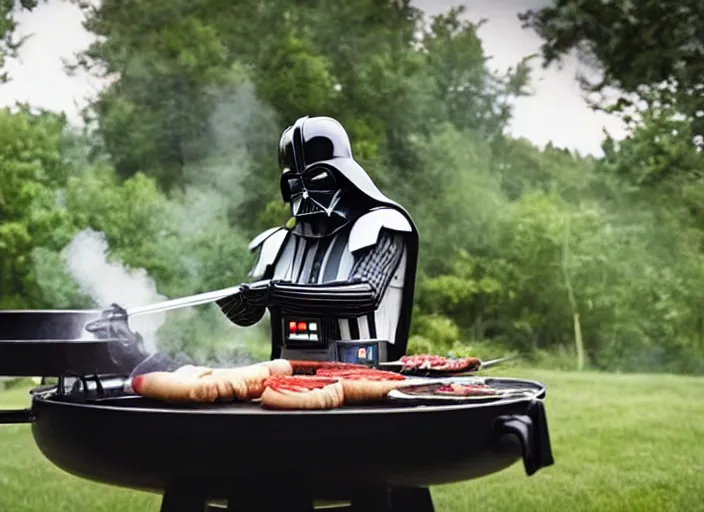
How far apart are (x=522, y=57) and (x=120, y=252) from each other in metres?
2.13

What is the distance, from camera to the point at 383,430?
1.21 m

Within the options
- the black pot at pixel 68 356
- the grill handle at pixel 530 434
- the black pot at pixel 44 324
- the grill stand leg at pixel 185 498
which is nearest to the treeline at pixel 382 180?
the black pot at pixel 44 324

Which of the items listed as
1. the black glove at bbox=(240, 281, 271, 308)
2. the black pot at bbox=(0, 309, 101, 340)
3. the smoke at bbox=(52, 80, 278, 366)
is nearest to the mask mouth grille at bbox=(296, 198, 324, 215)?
the black glove at bbox=(240, 281, 271, 308)

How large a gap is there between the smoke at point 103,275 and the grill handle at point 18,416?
86.7 inches

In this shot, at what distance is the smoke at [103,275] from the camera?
3.75m

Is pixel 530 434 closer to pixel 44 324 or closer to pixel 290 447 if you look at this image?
pixel 290 447

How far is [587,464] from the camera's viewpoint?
3.50m

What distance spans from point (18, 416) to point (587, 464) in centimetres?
262

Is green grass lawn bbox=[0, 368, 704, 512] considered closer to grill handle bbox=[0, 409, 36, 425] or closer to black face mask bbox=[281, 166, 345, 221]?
black face mask bbox=[281, 166, 345, 221]

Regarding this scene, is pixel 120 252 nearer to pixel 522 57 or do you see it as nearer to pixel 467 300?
pixel 467 300

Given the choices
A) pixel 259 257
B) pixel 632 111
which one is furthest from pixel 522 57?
pixel 259 257

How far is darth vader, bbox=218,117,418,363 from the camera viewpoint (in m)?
1.95

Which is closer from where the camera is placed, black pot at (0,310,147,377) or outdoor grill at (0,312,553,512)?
outdoor grill at (0,312,553,512)

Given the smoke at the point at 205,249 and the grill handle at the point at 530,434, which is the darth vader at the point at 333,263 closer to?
the grill handle at the point at 530,434
